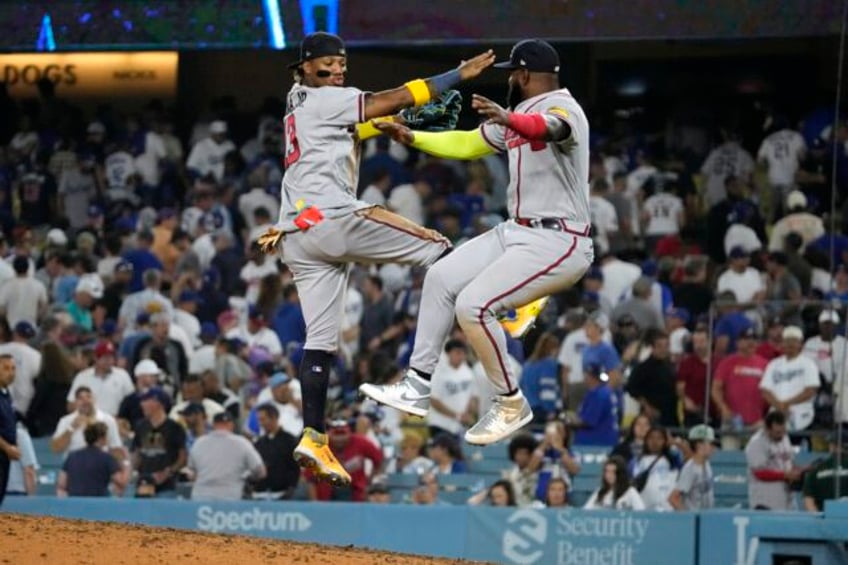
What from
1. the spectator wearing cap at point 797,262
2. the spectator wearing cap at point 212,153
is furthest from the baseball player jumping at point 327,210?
the spectator wearing cap at point 212,153

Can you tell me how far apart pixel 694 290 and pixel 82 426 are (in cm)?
538

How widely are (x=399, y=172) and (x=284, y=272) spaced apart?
213 centimetres

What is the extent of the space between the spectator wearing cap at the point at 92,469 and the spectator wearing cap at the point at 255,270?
3243 mm

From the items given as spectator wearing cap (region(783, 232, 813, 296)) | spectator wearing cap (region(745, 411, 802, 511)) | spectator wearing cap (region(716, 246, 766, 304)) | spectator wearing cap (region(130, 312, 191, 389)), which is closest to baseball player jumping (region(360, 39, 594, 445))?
spectator wearing cap (region(745, 411, 802, 511))

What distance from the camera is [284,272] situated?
1886 cm

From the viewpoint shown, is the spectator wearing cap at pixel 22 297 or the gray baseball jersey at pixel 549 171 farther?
the spectator wearing cap at pixel 22 297

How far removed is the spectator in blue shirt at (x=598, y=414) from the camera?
52.2 ft

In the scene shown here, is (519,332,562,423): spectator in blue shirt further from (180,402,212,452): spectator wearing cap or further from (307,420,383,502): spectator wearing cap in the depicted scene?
(180,402,212,452): spectator wearing cap

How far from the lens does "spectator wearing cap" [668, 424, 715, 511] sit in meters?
14.7

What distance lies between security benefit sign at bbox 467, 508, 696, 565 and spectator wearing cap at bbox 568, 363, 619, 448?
6.19ft

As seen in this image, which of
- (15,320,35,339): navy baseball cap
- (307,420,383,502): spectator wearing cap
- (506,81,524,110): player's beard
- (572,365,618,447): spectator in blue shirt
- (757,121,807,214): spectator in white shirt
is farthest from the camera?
(757,121,807,214): spectator in white shirt

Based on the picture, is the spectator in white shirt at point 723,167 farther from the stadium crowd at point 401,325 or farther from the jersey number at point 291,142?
the jersey number at point 291,142

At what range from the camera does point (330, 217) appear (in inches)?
378

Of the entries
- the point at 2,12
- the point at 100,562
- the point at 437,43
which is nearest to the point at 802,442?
the point at 437,43
